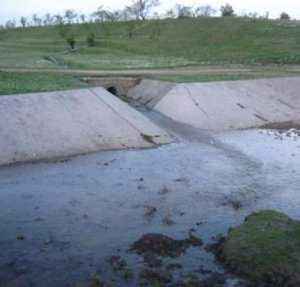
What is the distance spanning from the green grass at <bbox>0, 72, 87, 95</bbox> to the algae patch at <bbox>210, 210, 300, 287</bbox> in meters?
12.4

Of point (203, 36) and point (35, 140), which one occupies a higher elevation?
point (203, 36)

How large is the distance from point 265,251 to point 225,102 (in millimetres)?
14578

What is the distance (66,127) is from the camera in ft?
57.1

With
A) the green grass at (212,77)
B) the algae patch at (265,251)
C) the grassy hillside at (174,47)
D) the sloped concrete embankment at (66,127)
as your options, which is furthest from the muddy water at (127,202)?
the grassy hillside at (174,47)

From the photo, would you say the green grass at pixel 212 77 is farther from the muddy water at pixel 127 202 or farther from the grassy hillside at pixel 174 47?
the muddy water at pixel 127 202

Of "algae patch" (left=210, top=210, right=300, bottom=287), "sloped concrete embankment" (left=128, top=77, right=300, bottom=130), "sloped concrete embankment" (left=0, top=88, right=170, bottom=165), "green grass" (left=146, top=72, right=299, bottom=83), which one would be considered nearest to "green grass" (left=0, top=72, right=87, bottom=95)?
"sloped concrete embankment" (left=0, top=88, right=170, bottom=165)

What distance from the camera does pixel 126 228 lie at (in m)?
10.5

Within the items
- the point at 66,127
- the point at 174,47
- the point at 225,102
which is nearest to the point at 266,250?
the point at 66,127

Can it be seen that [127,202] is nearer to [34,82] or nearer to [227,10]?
[34,82]

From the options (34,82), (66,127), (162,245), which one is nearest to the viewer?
(162,245)

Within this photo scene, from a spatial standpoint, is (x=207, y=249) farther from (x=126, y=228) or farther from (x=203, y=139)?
(x=203, y=139)

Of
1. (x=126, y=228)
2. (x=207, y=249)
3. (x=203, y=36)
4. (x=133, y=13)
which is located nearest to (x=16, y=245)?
(x=126, y=228)

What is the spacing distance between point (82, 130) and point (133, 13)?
182 feet

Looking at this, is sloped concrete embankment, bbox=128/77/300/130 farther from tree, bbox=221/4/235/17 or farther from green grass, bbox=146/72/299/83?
tree, bbox=221/4/235/17
